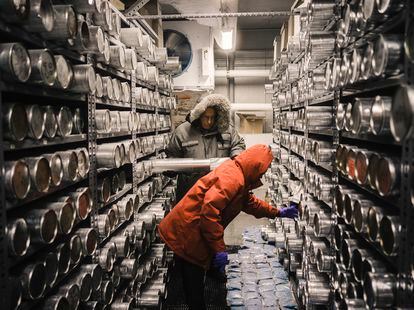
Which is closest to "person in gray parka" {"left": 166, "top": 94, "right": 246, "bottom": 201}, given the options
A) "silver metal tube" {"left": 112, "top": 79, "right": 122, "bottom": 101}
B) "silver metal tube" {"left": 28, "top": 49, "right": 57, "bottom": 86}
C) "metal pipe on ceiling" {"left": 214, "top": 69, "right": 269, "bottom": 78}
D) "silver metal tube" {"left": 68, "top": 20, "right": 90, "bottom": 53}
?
"silver metal tube" {"left": 112, "top": 79, "right": 122, "bottom": 101}

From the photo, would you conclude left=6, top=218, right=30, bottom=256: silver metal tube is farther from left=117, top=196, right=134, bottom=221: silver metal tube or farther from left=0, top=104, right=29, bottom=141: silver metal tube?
left=117, top=196, right=134, bottom=221: silver metal tube

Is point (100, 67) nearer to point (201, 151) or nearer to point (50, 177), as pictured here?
point (50, 177)

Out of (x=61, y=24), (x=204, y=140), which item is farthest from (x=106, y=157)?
(x=204, y=140)

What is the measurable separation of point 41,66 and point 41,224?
0.75 meters

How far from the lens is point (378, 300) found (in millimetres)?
1783

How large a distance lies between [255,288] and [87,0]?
11.5ft

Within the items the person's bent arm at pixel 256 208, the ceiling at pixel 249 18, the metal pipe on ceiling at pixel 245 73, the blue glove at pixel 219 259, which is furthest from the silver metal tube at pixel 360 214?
the metal pipe on ceiling at pixel 245 73

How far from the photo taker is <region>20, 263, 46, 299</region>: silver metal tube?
1823mm

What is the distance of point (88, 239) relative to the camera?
259cm

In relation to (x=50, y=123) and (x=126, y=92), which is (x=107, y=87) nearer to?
(x=126, y=92)

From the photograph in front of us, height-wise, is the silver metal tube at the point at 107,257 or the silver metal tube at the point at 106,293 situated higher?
the silver metal tube at the point at 107,257

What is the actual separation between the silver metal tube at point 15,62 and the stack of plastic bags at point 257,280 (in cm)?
322

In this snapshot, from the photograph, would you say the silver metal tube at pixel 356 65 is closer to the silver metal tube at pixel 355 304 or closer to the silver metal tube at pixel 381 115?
the silver metal tube at pixel 381 115

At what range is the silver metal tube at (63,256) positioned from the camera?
222cm
